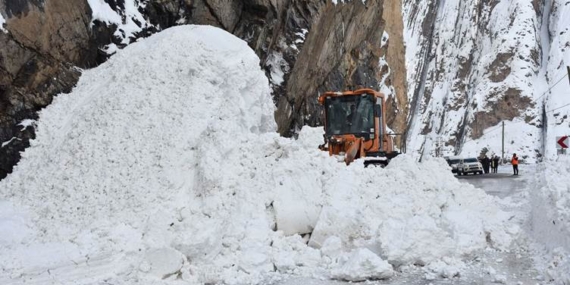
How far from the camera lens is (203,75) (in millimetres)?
10711

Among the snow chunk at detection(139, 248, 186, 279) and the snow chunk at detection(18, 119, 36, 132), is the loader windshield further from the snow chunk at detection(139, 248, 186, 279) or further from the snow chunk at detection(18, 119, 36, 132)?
the snow chunk at detection(139, 248, 186, 279)

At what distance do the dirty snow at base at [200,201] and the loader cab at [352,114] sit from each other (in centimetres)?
333

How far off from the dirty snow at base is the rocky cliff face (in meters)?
0.88

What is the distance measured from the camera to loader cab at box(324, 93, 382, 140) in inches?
539

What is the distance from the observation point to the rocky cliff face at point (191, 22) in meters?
11.1

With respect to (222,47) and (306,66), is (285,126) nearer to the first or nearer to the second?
(306,66)

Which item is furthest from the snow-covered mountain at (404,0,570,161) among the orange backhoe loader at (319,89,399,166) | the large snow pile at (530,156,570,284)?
the large snow pile at (530,156,570,284)

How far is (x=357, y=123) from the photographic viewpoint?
13898 millimetres

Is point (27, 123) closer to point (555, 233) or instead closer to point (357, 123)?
point (357, 123)

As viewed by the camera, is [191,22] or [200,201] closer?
[200,201]

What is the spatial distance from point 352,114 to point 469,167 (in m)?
20.7

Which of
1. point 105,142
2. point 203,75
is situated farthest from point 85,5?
point 105,142

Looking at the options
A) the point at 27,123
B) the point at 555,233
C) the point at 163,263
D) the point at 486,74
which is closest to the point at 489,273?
the point at 555,233

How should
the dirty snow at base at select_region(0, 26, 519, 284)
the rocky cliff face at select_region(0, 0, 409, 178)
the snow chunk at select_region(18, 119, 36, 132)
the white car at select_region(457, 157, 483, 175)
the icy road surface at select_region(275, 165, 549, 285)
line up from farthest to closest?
the white car at select_region(457, 157, 483, 175) → the rocky cliff face at select_region(0, 0, 409, 178) → the snow chunk at select_region(18, 119, 36, 132) → the dirty snow at base at select_region(0, 26, 519, 284) → the icy road surface at select_region(275, 165, 549, 285)
